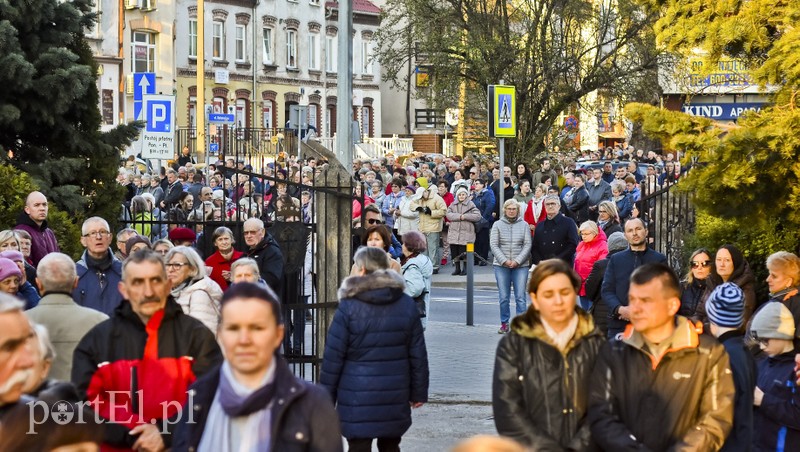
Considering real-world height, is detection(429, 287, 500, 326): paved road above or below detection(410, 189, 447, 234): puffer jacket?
below

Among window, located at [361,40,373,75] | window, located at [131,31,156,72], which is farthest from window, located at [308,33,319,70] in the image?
window, located at [131,31,156,72]

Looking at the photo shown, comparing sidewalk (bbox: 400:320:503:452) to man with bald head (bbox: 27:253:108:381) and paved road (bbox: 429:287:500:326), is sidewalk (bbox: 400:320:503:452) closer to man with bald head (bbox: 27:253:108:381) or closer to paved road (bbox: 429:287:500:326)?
paved road (bbox: 429:287:500:326)

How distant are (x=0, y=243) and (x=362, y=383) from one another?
12.4ft

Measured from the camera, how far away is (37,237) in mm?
12648

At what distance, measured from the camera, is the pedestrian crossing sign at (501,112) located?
18.8 meters

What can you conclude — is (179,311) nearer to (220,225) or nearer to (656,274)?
(656,274)

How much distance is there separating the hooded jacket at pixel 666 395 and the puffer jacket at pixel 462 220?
747 inches

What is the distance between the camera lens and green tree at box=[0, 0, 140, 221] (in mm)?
14516

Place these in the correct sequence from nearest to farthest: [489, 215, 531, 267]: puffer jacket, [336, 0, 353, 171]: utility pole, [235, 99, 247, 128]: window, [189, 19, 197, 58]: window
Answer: [336, 0, 353, 171]: utility pole < [489, 215, 531, 267]: puffer jacket < [189, 19, 197, 58]: window < [235, 99, 247, 128]: window

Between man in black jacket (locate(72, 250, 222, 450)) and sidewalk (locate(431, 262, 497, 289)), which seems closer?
man in black jacket (locate(72, 250, 222, 450))

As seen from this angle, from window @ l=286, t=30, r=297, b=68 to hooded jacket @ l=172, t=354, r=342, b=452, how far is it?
6116 centimetres

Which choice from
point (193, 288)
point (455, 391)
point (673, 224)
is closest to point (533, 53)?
point (673, 224)

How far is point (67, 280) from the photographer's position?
25.8 ft

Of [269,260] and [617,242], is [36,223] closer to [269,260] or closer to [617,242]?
[269,260]
